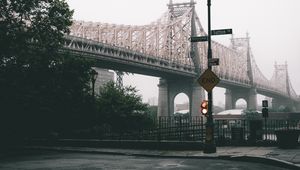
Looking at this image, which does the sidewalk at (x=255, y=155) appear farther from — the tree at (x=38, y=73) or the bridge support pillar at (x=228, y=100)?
the bridge support pillar at (x=228, y=100)

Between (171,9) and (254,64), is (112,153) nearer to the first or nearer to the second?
(171,9)

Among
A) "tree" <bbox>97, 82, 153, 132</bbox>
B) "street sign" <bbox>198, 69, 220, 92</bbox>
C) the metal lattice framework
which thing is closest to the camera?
"street sign" <bbox>198, 69, 220, 92</bbox>

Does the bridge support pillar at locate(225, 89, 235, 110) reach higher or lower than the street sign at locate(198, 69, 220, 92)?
higher

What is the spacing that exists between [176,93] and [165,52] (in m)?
9.17

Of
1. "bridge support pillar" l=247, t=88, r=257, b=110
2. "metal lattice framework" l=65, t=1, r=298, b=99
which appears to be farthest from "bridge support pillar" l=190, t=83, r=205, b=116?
"bridge support pillar" l=247, t=88, r=257, b=110

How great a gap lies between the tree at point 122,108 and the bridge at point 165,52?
21320 mm

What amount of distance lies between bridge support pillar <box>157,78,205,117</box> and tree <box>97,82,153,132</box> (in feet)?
171

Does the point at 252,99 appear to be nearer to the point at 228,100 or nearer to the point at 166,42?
the point at 228,100

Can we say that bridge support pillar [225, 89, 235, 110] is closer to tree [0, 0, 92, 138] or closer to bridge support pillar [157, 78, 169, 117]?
bridge support pillar [157, 78, 169, 117]

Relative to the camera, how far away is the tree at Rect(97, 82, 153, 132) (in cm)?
4053

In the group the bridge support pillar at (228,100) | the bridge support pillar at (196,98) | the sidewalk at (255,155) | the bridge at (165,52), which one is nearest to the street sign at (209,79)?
the sidewalk at (255,155)

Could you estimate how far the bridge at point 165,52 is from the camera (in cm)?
7144

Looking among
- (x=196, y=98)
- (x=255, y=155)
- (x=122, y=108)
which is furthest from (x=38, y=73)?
(x=196, y=98)

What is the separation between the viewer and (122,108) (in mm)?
41344
